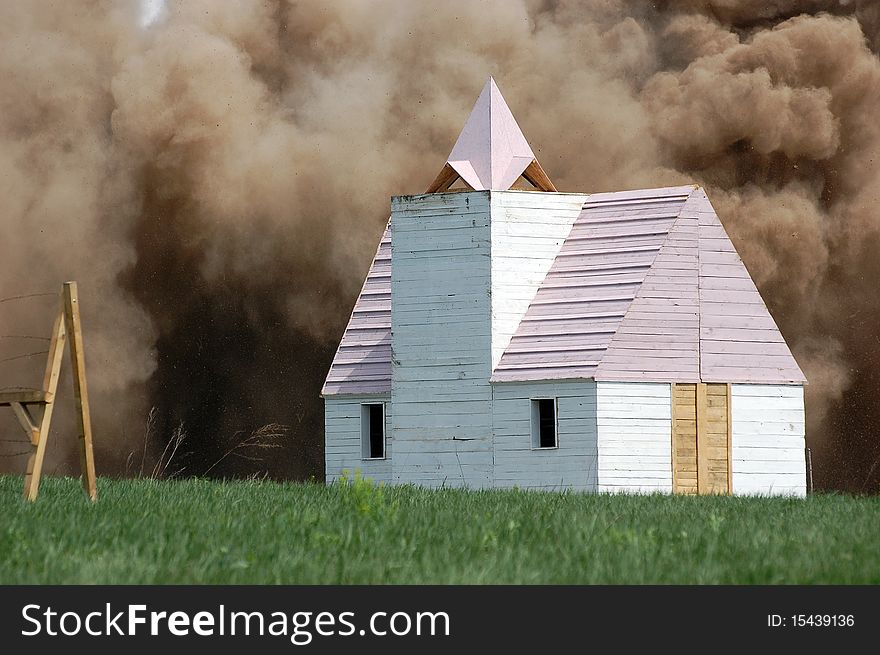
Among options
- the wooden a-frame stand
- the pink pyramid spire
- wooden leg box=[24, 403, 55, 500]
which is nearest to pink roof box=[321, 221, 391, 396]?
the pink pyramid spire

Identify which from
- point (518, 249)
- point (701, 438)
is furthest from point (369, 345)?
point (701, 438)

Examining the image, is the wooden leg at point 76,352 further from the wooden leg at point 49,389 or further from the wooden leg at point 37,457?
the wooden leg at point 37,457

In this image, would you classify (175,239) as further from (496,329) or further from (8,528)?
(8,528)

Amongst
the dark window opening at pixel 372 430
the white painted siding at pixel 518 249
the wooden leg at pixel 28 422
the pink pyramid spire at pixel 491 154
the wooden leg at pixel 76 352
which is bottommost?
the dark window opening at pixel 372 430

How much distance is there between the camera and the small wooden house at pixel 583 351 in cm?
3250

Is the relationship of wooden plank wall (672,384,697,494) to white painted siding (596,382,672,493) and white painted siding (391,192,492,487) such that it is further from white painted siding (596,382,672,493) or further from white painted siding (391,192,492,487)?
white painted siding (391,192,492,487)

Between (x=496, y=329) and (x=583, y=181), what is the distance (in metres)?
18.9

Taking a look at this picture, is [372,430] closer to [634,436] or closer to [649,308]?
[634,436]

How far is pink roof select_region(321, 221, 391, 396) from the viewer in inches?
1457

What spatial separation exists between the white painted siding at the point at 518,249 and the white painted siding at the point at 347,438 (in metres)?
4.22

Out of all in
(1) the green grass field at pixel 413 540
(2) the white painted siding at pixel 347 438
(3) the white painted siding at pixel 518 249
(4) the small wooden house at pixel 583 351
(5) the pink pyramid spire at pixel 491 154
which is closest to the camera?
(1) the green grass field at pixel 413 540

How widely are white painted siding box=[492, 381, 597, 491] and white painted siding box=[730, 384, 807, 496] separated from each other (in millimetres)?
2954

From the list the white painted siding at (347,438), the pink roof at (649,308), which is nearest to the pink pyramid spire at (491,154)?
the pink roof at (649,308)

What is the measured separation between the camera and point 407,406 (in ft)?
112
